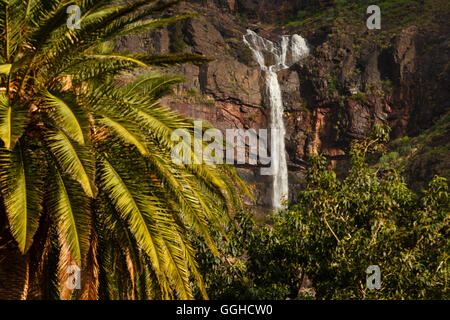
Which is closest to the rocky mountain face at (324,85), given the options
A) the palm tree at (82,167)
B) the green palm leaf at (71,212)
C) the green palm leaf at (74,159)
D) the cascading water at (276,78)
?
the cascading water at (276,78)

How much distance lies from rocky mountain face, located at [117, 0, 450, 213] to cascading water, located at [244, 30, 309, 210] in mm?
729

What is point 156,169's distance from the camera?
5.86m

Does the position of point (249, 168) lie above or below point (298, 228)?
above

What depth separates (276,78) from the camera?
4722 centimetres

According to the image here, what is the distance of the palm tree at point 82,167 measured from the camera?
5.08 metres

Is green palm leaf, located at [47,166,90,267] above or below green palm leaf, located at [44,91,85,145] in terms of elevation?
below

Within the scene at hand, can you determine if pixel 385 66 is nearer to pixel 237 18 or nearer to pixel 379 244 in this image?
pixel 237 18

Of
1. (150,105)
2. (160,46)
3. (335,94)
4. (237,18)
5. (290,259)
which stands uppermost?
(237,18)

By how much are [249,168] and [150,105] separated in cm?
3855

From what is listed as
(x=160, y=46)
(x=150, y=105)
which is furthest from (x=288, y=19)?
(x=150, y=105)

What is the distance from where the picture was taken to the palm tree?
5.08m

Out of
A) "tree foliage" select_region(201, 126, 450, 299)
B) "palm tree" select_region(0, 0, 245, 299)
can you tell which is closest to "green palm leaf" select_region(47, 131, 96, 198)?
"palm tree" select_region(0, 0, 245, 299)

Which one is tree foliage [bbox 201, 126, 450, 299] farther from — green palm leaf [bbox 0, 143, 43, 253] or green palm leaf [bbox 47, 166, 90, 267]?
green palm leaf [bbox 0, 143, 43, 253]

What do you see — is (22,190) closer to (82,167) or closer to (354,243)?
(82,167)
